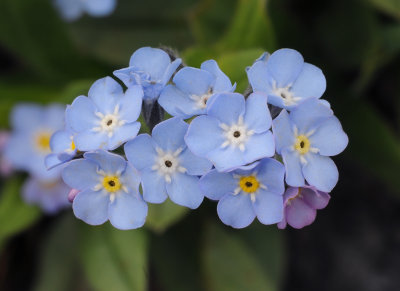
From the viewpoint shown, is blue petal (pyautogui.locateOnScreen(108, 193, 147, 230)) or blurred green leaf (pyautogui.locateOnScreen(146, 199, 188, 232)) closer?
blue petal (pyautogui.locateOnScreen(108, 193, 147, 230))

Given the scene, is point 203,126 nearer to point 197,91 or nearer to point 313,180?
point 197,91

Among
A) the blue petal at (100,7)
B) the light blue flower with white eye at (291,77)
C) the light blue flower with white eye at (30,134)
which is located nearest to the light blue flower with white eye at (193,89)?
the light blue flower with white eye at (291,77)

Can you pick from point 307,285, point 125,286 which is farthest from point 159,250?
point 307,285

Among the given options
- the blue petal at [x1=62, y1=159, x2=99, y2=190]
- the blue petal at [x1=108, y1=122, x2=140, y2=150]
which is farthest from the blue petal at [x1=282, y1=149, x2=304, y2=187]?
the blue petal at [x1=62, y1=159, x2=99, y2=190]

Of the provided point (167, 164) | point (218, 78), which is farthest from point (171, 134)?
point (218, 78)

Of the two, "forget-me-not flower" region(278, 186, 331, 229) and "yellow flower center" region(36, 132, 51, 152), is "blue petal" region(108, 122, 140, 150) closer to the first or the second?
"forget-me-not flower" region(278, 186, 331, 229)

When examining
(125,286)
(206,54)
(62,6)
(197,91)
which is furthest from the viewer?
(62,6)
